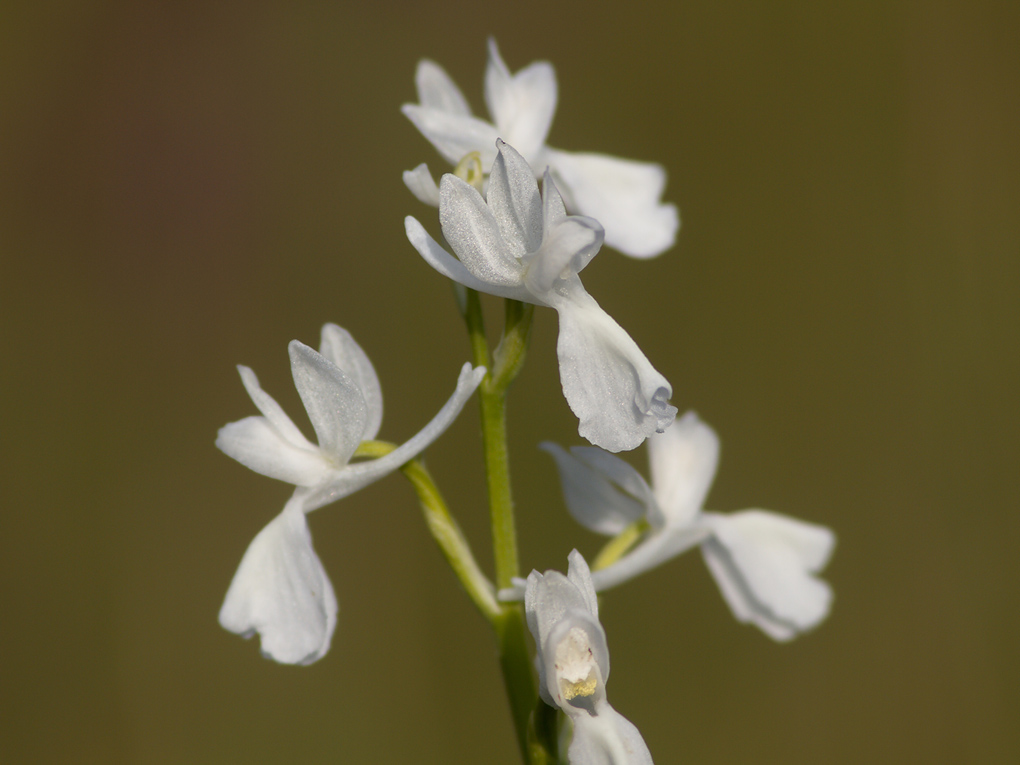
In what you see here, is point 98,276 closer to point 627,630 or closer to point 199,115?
point 199,115

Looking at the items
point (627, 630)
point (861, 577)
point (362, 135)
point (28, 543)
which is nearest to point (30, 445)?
point (28, 543)

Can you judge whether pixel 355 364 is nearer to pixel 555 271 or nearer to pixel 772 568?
pixel 555 271

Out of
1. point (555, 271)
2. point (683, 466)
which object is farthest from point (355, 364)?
point (683, 466)

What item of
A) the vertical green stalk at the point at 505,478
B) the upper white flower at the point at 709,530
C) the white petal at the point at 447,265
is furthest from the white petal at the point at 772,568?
the white petal at the point at 447,265

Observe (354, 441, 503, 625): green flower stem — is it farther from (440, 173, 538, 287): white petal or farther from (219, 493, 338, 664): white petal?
(440, 173, 538, 287): white petal

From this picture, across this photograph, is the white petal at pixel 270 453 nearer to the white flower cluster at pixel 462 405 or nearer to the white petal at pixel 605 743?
the white flower cluster at pixel 462 405

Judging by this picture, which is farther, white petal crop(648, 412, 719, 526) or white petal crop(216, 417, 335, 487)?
white petal crop(648, 412, 719, 526)

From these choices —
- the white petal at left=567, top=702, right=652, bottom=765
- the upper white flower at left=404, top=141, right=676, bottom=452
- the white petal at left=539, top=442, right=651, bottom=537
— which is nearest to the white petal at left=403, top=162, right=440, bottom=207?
the upper white flower at left=404, top=141, right=676, bottom=452
